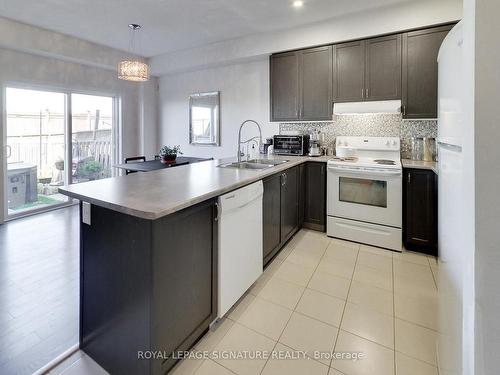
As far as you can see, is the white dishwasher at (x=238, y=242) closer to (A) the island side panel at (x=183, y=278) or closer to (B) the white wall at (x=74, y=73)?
(A) the island side panel at (x=183, y=278)

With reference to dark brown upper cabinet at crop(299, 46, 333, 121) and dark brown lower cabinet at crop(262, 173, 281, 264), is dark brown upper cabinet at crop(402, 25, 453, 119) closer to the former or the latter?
dark brown upper cabinet at crop(299, 46, 333, 121)

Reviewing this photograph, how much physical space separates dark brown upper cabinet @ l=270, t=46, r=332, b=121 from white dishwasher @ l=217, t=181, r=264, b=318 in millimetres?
2043

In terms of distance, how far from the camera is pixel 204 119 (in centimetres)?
523

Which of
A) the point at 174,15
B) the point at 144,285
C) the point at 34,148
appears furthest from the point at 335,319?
the point at 34,148

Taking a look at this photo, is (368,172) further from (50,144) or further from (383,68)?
(50,144)

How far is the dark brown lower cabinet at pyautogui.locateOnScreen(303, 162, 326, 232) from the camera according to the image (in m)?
3.44

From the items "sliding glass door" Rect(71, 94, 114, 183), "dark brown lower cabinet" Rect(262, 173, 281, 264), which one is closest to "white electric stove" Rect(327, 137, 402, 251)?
A: "dark brown lower cabinet" Rect(262, 173, 281, 264)

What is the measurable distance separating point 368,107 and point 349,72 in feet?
1.82

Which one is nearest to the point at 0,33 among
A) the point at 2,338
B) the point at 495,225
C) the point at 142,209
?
the point at 2,338

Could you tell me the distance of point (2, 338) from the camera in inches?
67.4

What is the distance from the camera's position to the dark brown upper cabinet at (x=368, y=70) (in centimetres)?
319

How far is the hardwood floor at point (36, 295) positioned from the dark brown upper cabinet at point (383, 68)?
3.76 meters

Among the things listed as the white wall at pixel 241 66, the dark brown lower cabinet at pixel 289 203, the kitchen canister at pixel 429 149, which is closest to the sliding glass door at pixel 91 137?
the white wall at pixel 241 66

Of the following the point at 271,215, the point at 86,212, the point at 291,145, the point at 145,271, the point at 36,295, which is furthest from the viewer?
the point at 291,145
